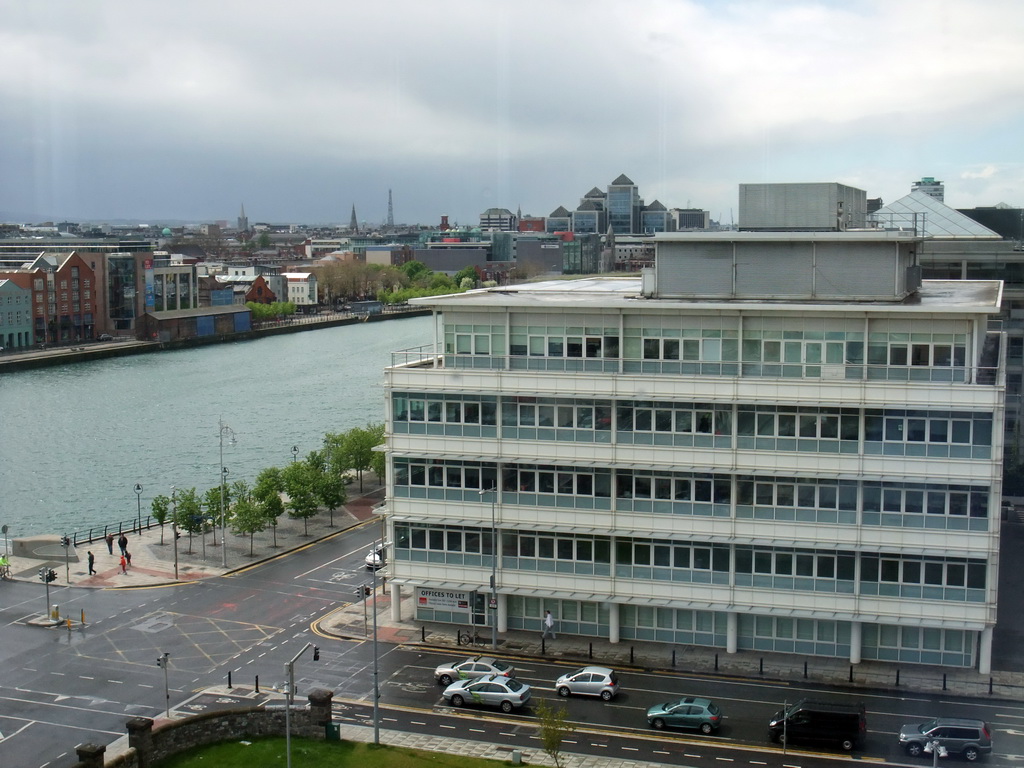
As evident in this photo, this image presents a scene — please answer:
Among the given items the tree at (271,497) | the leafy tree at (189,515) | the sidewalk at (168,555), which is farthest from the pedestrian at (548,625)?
the leafy tree at (189,515)

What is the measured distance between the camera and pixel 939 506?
23.1 meters

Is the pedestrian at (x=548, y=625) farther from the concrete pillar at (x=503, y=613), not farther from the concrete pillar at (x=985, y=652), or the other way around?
the concrete pillar at (x=985, y=652)

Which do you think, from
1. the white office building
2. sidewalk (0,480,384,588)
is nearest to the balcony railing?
the white office building

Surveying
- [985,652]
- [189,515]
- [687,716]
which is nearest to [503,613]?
[687,716]

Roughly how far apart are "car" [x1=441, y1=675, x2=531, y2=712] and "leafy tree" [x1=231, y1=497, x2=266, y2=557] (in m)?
A: 13.7

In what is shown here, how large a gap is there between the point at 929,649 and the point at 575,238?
489ft

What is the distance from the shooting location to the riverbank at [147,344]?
294ft

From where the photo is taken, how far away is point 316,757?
19.9 metres

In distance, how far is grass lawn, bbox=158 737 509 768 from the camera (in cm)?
1956

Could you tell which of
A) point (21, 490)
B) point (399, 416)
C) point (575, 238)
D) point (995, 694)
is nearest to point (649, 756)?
point (995, 694)

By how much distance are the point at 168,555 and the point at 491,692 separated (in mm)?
15880

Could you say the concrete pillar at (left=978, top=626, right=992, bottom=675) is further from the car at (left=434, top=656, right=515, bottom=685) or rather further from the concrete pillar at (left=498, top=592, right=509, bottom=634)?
the concrete pillar at (left=498, top=592, right=509, bottom=634)

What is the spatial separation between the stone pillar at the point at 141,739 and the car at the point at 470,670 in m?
6.06

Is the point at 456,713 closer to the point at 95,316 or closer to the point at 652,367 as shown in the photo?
the point at 652,367
